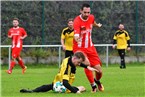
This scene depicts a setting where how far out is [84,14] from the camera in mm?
14664

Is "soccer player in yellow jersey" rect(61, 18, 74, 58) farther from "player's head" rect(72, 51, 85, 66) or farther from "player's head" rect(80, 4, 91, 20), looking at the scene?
"player's head" rect(72, 51, 85, 66)

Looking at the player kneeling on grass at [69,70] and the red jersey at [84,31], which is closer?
the player kneeling on grass at [69,70]

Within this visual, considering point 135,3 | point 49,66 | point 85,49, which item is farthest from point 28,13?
point 85,49

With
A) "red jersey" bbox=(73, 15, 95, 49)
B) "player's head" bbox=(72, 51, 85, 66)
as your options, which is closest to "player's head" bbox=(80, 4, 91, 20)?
"red jersey" bbox=(73, 15, 95, 49)

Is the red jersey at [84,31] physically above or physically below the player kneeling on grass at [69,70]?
above

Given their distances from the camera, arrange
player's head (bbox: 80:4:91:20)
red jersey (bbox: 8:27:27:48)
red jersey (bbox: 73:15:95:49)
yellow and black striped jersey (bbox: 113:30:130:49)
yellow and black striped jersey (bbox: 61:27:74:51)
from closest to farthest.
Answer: player's head (bbox: 80:4:91:20) < red jersey (bbox: 73:15:95:49) < yellow and black striped jersey (bbox: 61:27:74:51) < red jersey (bbox: 8:27:27:48) < yellow and black striped jersey (bbox: 113:30:130:49)

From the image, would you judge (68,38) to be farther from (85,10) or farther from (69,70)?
(69,70)

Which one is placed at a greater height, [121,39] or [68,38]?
A: [68,38]

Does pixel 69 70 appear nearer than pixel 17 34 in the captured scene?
Yes

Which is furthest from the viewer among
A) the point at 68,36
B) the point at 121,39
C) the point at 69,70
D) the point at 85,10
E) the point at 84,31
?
the point at 121,39

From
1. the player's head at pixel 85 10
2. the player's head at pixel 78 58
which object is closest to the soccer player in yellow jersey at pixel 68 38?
the player's head at pixel 85 10

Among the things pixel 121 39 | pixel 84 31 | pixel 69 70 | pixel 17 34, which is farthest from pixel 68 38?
pixel 69 70

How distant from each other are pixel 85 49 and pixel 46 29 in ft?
50.1

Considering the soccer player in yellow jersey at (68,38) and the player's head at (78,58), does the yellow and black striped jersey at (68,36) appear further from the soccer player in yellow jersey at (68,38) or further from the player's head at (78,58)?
the player's head at (78,58)
